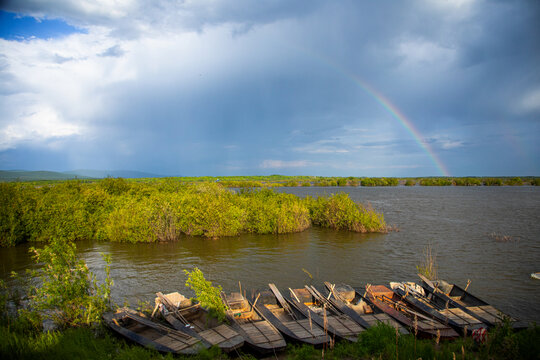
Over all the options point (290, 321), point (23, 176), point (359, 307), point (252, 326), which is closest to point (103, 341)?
point (252, 326)

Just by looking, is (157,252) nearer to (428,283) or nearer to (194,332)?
(194,332)

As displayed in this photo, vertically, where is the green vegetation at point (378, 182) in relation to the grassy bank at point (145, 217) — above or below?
above

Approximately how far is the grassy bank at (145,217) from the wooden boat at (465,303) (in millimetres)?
15432

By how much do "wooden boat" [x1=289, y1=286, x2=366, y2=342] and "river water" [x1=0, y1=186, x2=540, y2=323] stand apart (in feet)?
11.8

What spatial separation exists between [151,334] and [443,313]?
8.61 metres

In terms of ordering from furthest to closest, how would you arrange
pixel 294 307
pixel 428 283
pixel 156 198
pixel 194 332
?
pixel 156 198, pixel 428 283, pixel 294 307, pixel 194 332

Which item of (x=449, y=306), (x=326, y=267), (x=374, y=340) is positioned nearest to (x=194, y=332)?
(x=374, y=340)

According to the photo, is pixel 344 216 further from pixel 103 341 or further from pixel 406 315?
pixel 103 341

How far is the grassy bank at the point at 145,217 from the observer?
22.2 m

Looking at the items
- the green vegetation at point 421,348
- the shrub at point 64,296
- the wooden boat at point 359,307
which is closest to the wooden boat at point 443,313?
the green vegetation at point 421,348

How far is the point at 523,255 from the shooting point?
20.5 m

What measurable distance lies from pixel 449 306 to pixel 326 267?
840cm

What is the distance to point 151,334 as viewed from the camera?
8609 millimetres

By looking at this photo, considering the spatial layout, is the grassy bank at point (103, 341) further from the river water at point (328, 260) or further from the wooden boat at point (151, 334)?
the river water at point (328, 260)
